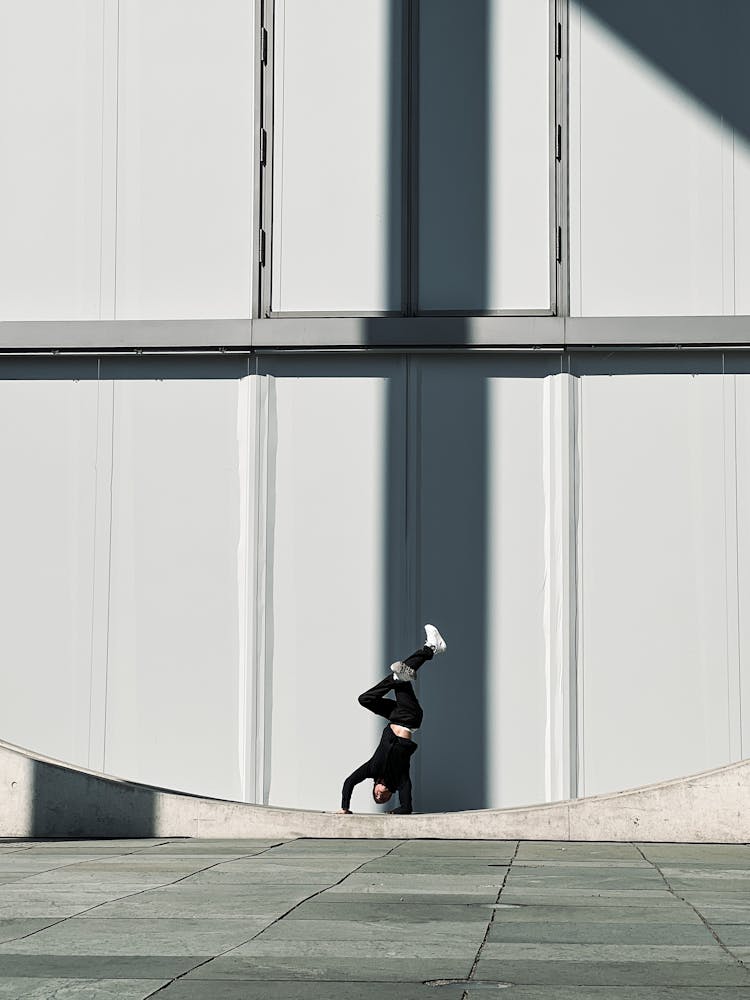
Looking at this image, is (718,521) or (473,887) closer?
(473,887)

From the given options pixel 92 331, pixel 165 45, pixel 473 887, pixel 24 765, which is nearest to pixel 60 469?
pixel 92 331

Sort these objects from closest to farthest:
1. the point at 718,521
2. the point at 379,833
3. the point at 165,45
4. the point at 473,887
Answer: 1. the point at 473,887
2. the point at 379,833
3. the point at 718,521
4. the point at 165,45

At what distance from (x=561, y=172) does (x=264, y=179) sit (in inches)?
133

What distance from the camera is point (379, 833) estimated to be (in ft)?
42.2

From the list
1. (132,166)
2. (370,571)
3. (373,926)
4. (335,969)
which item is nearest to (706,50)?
(132,166)

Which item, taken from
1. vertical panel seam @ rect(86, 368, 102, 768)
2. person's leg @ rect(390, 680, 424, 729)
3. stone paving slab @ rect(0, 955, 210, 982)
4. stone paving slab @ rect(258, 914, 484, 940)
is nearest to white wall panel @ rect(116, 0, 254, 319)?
vertical panel seam @ rect(86, 368, 102, 768)

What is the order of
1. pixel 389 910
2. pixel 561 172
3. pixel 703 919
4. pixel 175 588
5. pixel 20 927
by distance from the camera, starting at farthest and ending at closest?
pixel 175 588 < pixel 561 172 < pixel 389 910 < pixel 703 919 < pixel 20 927

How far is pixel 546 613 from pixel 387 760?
253 centimetres

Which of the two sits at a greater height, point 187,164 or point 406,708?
point 187,164

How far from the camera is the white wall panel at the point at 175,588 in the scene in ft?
51.5

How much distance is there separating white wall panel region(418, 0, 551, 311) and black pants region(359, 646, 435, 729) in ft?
13.3

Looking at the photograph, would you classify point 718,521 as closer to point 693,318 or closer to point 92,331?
point 693,318

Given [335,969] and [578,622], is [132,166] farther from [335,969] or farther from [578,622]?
[335,969]

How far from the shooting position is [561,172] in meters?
15.8
